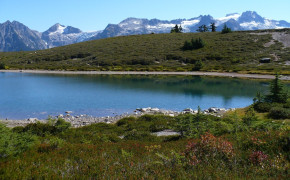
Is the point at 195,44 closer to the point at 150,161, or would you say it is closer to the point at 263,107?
the point at 263,107

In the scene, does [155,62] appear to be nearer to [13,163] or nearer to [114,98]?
[114,98]

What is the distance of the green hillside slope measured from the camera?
78.3m

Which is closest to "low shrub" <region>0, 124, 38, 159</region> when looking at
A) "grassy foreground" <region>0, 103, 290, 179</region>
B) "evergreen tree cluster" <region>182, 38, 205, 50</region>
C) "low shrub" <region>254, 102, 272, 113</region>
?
"grassy foreground" <region>0, 103, 290, 179</region>

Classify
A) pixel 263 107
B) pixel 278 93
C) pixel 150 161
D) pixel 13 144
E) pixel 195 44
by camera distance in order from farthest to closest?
pixel 195 44 < pixel 278 93 < pixel 263 107 < pixel 13 144 < pixel 150 161

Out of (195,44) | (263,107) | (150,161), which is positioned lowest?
(263,107)

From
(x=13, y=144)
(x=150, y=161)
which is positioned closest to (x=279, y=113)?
(x=150, y=161)

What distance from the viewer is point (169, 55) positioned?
309 ft

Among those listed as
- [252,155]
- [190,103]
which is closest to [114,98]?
[190,103]

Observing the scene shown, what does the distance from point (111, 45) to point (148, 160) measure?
116721 mm

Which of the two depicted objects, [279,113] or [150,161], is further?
[279,113]

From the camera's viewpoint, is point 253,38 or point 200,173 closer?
point 200,173

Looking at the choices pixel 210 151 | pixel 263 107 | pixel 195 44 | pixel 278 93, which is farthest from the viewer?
pixel 195 44

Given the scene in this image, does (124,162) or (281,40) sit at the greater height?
(281,40)

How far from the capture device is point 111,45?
11912cm
